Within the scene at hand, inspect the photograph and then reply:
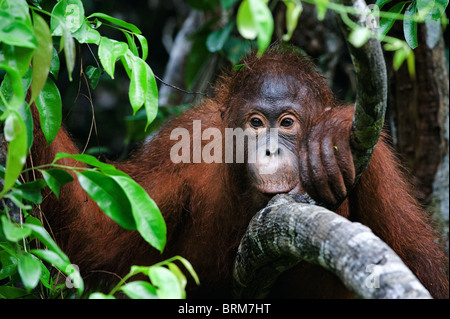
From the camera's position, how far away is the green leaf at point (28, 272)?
1.71m

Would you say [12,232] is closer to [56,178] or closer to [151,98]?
[56,178]

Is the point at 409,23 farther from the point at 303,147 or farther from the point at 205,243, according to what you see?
the point at 205,243

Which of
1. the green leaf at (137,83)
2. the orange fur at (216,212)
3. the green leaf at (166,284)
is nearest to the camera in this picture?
the green leaf at (166,284)

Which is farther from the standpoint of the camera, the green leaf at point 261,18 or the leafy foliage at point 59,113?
the leafy foliage at point 59,113

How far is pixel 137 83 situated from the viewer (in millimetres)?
2184

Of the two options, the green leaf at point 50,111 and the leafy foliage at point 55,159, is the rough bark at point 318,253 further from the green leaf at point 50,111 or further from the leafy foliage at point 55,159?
the green leaf at point 50,111

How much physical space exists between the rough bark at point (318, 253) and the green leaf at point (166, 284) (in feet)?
1.50

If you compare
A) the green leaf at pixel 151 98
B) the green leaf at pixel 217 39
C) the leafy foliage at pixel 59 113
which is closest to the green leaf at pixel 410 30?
the leafy foliage at pixel 59 113

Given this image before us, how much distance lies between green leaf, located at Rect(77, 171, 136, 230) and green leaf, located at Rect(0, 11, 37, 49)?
430mm

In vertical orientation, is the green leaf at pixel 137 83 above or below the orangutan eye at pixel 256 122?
above

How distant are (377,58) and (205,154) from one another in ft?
5.46

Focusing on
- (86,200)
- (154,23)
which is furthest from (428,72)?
(154,23)

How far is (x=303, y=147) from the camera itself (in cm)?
264

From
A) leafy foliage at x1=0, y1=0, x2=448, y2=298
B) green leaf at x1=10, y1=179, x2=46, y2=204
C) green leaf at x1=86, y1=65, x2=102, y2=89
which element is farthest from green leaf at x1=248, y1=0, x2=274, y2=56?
green leaf at x1=86, y1=65, x2=102, y2=89
